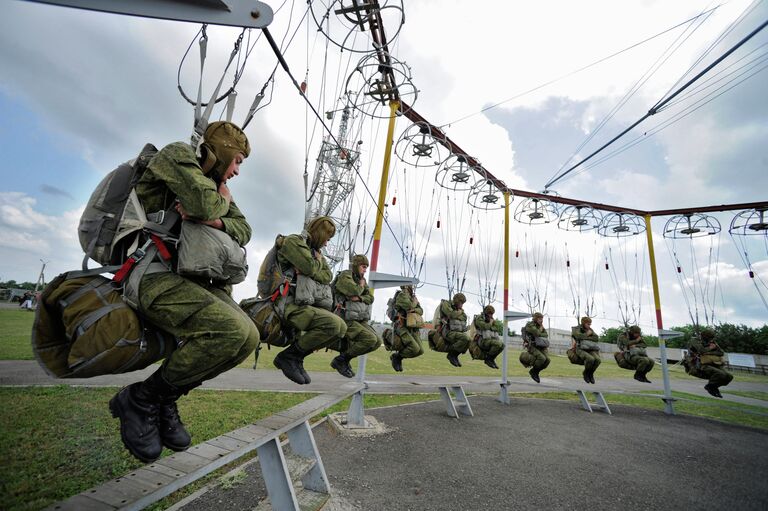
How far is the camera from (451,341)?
945cm

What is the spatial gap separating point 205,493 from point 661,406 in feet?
57.3

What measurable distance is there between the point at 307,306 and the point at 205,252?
2.59 meters

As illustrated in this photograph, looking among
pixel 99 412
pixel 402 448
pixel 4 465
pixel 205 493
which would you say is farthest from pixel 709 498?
pixel 99 412

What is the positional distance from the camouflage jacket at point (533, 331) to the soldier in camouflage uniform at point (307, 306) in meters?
8.51

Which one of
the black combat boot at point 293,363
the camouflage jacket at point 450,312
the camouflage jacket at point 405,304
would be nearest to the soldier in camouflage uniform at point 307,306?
the black combat boot at point 293,363

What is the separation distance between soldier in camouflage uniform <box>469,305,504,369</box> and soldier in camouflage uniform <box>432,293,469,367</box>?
1.05m

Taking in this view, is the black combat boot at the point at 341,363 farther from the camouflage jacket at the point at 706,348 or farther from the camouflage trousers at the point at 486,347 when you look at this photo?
the camouflage jacket at the point at 706,348

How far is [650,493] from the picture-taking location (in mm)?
5879

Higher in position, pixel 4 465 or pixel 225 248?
pixel 225 248

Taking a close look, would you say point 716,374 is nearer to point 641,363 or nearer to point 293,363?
point 641,363

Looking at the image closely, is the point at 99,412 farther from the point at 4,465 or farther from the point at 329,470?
the point at 329,470

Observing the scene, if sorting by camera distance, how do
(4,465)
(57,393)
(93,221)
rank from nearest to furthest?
(93,221)
(4,465)
(57,393)

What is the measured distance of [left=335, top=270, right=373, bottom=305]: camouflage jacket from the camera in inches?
250

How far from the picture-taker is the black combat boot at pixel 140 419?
2.28 meters
